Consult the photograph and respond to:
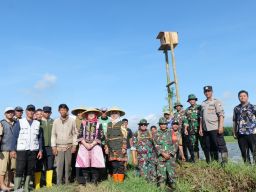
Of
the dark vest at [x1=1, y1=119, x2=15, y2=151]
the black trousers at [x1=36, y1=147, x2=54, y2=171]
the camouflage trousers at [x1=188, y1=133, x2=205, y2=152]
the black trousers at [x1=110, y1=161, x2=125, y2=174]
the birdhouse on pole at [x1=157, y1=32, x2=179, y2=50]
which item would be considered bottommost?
the black trousers at [x1=110, y1=161, x2=125, y2=174]

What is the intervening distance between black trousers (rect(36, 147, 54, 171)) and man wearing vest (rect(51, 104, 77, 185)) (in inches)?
13.0

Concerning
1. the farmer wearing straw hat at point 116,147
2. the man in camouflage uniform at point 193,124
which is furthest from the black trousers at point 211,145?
→ the farmer wearing straw hat at point 116,147

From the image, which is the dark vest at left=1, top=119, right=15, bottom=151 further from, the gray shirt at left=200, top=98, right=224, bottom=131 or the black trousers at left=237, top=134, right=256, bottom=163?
the black trousers at left=237, top=134, right=256, bottom=163

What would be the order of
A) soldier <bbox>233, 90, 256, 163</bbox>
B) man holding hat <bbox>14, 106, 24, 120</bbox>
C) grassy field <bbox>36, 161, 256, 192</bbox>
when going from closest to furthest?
grassy field <bbox>36, 161, 256, 192</bbox>
soldier <bbox>233, 90, 256, 163</bbox>
man holding hat <bbox>14, 106, 24, 120</bbox>

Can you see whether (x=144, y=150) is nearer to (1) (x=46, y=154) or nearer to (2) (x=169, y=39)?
(1) (x=46, y=154)

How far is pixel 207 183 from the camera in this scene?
21.8ft

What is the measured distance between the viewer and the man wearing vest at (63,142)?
7422 mm

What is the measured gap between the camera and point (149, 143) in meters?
8.20

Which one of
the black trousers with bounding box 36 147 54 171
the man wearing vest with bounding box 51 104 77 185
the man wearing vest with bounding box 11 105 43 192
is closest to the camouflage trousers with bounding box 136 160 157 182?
the man wearing vest with bounding box 51 104 77 185

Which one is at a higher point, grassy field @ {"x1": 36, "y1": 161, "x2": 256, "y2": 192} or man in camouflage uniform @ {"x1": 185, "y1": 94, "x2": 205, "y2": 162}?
man in camouflage uniform @ {"x1": 185, "y1": 94, "x2": 205, "y2": 162}

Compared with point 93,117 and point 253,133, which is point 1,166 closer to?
point 93,117

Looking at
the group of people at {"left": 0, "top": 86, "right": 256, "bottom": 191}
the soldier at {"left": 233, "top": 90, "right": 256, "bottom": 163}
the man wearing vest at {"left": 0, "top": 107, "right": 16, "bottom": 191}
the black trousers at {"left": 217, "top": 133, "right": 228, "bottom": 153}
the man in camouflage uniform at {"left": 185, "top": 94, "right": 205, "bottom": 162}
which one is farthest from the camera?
the man in camouflage uniform at {"left": 185, "top": 94, "right": 205, "bottom": 162}

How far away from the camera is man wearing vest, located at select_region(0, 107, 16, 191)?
7.26 m

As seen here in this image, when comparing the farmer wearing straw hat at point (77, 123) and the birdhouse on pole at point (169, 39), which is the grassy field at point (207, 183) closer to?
the farmer wearing straw hat at point (77, 123)
